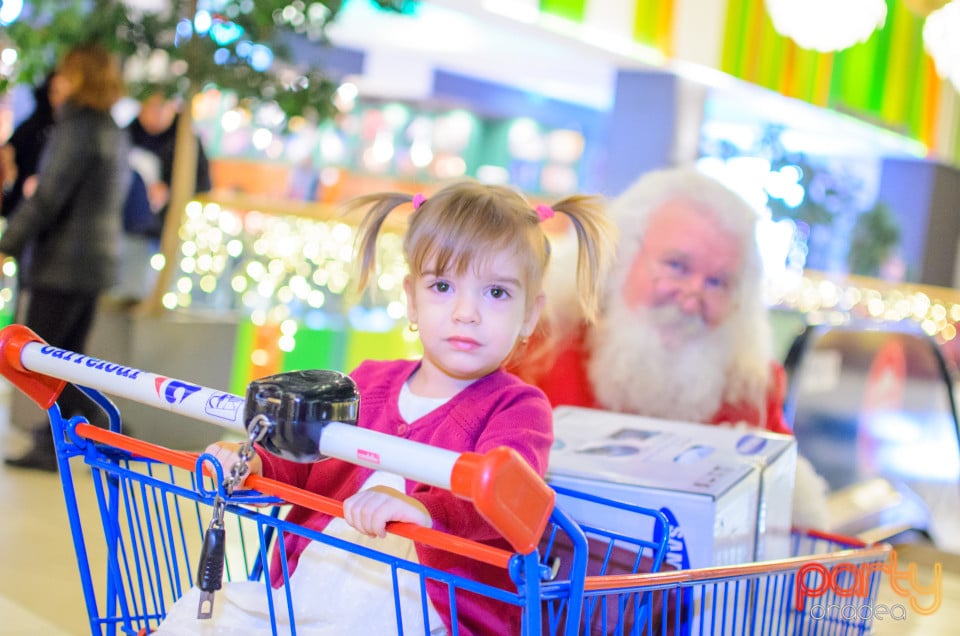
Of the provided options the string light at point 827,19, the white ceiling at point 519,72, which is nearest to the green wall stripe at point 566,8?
the string light at point 827,19

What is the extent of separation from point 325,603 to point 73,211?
3.07 m

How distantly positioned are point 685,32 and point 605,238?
6.62 meters

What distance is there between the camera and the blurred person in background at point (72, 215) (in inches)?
157

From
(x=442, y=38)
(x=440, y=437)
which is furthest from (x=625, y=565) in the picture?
(x=442, y=38)

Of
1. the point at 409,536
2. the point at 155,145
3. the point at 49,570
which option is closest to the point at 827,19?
the point at 155,145

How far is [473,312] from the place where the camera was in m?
1.52

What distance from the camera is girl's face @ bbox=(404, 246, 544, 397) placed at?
1.53 meters

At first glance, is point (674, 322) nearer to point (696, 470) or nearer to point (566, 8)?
point (696, 470)

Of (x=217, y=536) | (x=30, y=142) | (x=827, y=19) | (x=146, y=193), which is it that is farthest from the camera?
(x=827, y=19)

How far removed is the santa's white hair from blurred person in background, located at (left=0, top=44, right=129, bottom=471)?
214 cm

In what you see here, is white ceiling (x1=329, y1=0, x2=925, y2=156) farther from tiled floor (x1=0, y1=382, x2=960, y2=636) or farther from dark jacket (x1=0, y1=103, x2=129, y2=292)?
tiled floor (x1=0, y1=382, x2=960, y2=636)

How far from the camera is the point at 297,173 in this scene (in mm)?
12789


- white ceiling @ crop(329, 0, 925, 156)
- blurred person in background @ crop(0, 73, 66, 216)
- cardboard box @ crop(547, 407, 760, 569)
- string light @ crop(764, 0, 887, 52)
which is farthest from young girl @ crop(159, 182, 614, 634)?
white ceiling @ crop(329, 0, 925, 156)

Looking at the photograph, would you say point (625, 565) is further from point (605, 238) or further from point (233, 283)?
point (233, 283)
